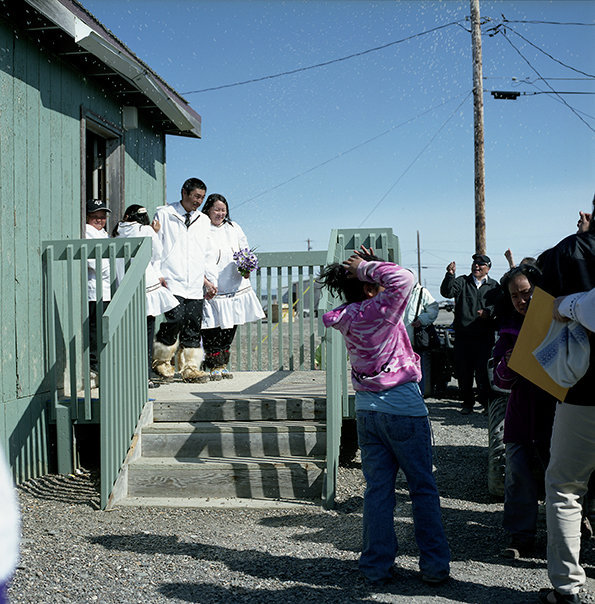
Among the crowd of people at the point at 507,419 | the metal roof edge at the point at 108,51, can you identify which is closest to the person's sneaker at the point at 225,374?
the metal roof edge at the point at 108,51

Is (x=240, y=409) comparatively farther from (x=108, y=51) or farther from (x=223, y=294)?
(x=108, y=51)

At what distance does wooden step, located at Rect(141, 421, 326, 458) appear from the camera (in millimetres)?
5277

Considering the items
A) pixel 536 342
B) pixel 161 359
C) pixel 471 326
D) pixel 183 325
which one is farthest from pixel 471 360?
pixel 536 342

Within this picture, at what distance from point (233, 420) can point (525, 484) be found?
2550 millimetres

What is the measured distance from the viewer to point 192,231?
6770 millimetres

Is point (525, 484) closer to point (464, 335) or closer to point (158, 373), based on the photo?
point (158, 373)

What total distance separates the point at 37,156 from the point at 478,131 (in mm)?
11044

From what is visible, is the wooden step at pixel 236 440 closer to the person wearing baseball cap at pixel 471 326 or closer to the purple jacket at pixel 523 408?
the purple jacket at pixel 523 408

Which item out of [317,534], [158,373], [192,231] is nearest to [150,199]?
[192,231]

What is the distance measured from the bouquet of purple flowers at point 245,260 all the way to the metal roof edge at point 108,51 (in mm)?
2038

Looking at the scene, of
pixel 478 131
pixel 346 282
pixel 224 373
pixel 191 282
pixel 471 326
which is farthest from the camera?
pixel 478 131

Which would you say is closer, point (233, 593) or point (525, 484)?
point (233, 593)

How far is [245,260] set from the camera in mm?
7023

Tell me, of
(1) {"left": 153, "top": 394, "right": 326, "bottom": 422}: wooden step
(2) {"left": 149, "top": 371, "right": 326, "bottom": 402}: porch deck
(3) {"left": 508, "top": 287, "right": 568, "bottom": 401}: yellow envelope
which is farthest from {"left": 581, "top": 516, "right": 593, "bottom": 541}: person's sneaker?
(2) {"left": 149, "top": 371, "right": 326, "bottom": 402}: porch deck
